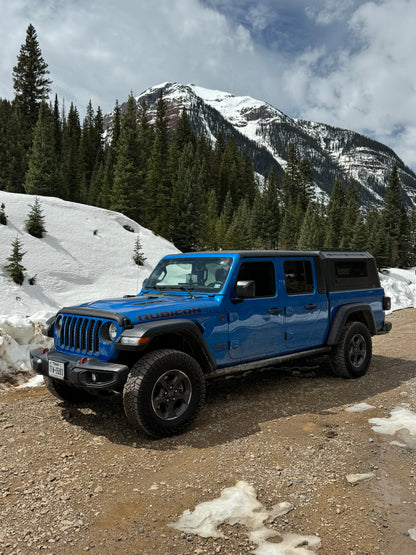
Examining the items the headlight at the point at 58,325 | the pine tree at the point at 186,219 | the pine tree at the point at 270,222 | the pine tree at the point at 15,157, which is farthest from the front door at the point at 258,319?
the pine tree at the point at 270,222

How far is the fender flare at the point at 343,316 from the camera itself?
6.80 metres

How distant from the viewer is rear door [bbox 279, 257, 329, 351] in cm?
612

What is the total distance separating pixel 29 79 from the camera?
63.6m

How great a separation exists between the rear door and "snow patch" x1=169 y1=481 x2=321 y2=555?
2936 mm

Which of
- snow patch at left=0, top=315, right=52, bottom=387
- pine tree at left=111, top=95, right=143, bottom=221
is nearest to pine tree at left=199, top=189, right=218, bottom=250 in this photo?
pine tree at left=111, top=95, right=143, bottom=221

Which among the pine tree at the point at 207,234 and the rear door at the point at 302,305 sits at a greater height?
the pine tree at the point at 207,234

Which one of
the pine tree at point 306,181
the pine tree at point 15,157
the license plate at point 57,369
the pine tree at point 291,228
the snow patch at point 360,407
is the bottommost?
the snow patch at point 360,407

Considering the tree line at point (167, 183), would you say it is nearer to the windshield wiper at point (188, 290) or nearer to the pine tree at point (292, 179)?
the pine tree at point (292, 179)

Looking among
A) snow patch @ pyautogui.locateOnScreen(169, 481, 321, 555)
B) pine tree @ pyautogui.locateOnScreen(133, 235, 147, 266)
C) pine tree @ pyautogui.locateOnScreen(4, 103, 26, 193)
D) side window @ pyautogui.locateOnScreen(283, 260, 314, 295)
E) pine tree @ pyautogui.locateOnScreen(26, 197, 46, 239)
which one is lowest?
snow patch @ pyautogui.locateOnScreen(169, 481, 321, 555)

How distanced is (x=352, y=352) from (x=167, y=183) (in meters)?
51.0

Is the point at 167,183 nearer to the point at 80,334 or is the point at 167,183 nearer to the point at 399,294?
the point at 399,294

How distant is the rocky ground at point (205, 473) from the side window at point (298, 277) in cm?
160

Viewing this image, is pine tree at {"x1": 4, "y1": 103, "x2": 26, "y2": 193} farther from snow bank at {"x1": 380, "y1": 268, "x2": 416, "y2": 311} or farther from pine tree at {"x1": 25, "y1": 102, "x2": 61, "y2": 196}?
snow bank at {"x1": 380, "y1": 268, "x2": 416, "y2": 311}

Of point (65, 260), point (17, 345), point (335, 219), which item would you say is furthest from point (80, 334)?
point (335, 219)
